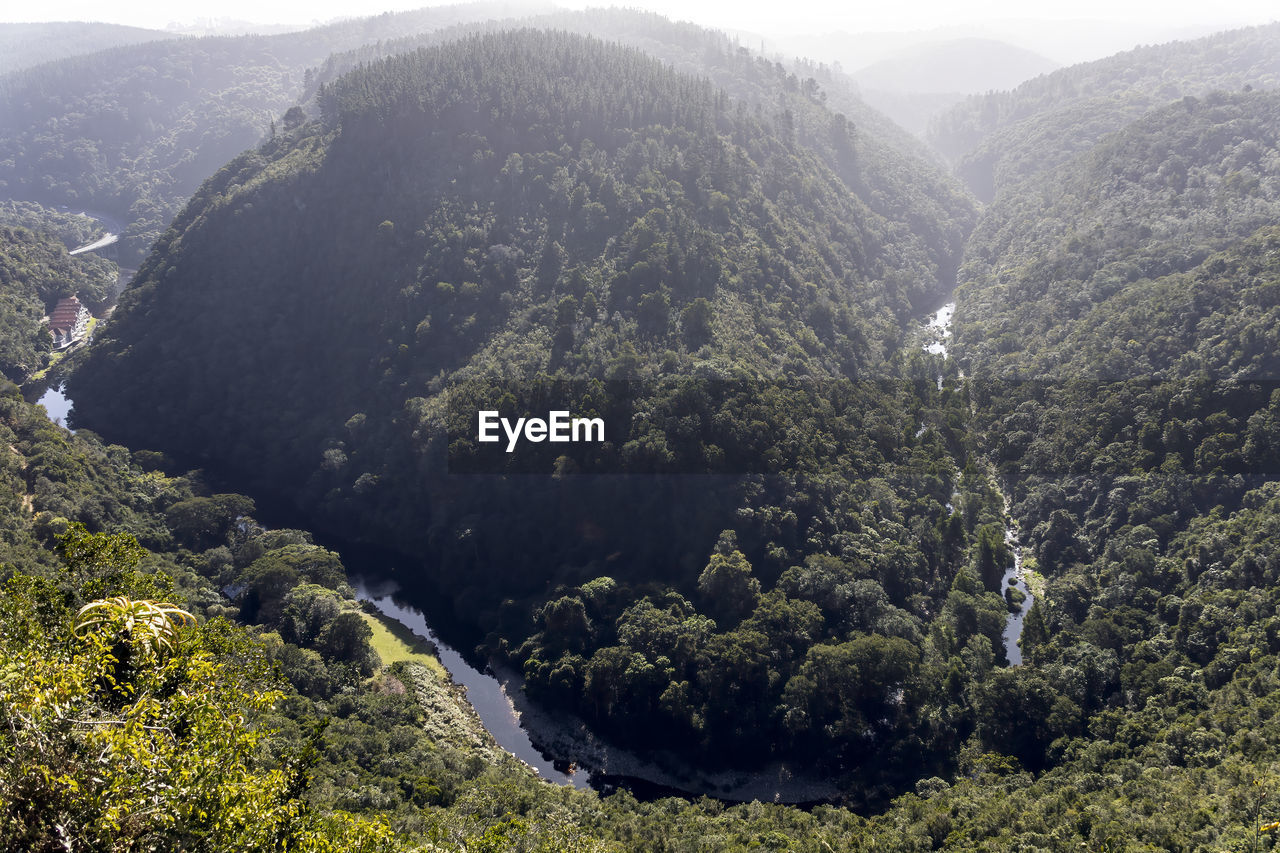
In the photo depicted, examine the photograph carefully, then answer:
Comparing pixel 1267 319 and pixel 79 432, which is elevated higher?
pixel 1267 319

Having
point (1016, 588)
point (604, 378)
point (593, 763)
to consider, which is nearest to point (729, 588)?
point (593, 763)

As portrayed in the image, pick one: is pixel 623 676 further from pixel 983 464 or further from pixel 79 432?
pixel 79 432

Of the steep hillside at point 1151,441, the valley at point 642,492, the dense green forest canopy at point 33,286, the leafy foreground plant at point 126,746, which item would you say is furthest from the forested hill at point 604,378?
the leafy foreground plant at point 126,746

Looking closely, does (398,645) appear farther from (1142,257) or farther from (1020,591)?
(1142,257)

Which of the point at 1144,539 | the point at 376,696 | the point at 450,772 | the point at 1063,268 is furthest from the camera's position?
the point at 1063,268

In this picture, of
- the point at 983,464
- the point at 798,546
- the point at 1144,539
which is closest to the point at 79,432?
the point at 798,546

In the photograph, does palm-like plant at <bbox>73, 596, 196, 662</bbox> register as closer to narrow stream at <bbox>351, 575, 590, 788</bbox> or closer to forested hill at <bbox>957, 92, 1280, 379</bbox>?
narrow stream at <bbox>351, 575, 590, 788</bbox>

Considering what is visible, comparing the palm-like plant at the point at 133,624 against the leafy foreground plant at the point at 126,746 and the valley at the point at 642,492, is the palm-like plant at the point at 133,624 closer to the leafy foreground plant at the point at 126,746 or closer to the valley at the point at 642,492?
the leafy foreground plant at the point at 126,746
